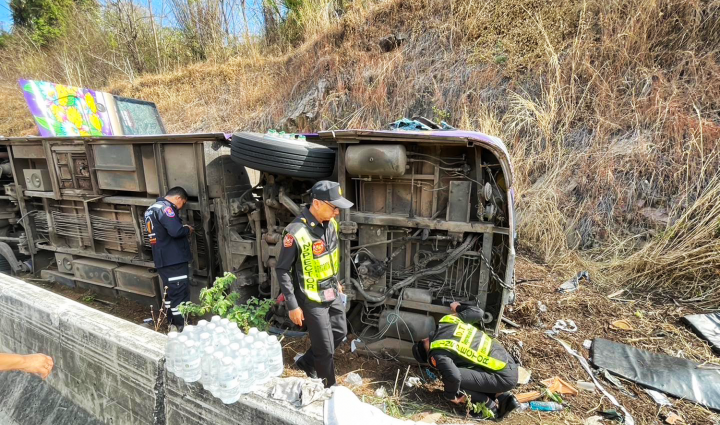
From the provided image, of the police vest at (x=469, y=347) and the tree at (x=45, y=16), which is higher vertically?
the tree at (x=45, y=16)

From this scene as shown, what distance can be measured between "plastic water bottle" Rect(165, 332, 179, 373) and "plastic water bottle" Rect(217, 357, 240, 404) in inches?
11.4

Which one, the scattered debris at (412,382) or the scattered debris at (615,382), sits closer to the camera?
the scattered debris at (615,382)

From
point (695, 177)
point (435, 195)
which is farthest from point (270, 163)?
point (695, 177)

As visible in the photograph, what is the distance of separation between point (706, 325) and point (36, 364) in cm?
547

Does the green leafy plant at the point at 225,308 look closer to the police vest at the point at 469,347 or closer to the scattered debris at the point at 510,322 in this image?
the police vest at the point at 469,347

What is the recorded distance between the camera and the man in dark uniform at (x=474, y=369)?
2.74 metres

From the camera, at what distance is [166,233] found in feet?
12.8

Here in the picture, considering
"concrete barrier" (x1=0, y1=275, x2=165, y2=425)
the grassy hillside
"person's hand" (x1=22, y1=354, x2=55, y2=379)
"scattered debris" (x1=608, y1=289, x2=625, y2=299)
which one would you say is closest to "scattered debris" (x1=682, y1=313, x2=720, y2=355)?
the grassy hillside

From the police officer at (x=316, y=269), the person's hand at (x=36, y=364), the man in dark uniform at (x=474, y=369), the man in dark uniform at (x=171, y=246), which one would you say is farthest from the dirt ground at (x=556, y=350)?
the person's hand at (x=36, y=364)

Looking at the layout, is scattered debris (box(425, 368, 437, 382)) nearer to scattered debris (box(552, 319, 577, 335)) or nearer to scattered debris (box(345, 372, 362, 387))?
scattered debris (box(345, 372, 362, 387))

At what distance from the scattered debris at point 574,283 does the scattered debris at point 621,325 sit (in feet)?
2.06

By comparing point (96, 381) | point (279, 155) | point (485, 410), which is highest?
point (279, 155)

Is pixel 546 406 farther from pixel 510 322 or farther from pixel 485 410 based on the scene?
pixel 510 322

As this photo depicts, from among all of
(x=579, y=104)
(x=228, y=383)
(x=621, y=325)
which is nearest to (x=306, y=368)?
(x=228, y=383)
